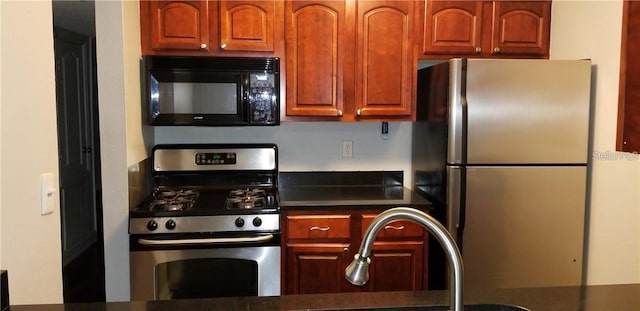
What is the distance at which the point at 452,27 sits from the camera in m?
2.52

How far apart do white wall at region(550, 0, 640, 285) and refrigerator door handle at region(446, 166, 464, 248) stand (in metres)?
0.67

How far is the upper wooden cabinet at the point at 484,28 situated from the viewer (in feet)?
8.26

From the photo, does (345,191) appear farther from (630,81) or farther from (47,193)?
(47,193)

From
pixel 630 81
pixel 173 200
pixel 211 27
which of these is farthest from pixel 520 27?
pixel 173 200

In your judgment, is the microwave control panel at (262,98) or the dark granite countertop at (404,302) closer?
the dark granite countertop at (404,302)

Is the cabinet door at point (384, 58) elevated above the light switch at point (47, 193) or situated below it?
above

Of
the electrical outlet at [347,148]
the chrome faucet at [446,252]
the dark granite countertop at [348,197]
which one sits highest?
the electrical outlet at [347,148]

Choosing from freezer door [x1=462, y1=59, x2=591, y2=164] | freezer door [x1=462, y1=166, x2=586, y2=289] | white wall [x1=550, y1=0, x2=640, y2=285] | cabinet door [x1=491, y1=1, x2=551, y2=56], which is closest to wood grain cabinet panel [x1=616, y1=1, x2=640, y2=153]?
white wall [x1=550, y1=0, x2=640, y2=285]

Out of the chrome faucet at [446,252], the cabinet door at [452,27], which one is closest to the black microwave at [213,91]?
the cabinet door at [452,27]

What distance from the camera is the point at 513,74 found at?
220 centimetres

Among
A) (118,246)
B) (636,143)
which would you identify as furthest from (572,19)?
(118,246)

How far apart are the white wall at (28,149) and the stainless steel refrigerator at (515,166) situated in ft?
5.53

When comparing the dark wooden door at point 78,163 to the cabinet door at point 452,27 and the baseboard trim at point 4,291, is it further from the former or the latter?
the cabinet door at point 452,27

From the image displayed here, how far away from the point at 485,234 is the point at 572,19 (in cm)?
119
